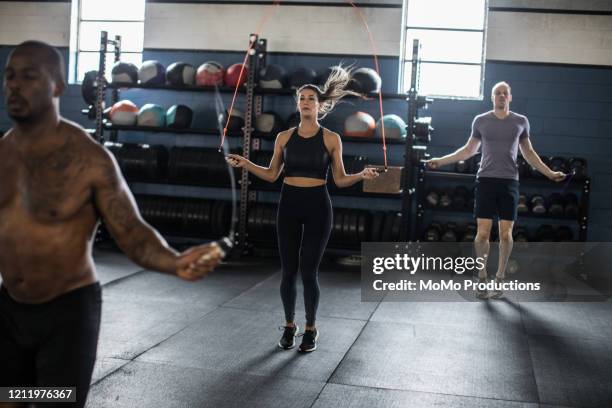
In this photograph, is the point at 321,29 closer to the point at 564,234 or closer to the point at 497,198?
the point at 497,198

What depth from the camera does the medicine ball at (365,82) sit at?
20.2ft

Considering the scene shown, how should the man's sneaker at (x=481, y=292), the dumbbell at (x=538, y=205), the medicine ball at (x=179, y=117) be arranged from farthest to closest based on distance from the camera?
1. the medicine ball at (x=179, y=117)
2. the dumbbell at (x=538, y=205)
3. the man's sneaker at (x=481, y=292)

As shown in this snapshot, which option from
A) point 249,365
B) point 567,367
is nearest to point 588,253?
point 567,367

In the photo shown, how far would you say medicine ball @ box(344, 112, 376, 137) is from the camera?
6180mm

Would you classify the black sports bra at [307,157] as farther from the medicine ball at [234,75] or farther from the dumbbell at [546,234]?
the dumbbell at [546,234]

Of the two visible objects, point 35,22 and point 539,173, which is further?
point 35,22

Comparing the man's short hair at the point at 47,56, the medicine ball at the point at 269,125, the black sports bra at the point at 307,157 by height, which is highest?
the medicine ball at the point at 269,125

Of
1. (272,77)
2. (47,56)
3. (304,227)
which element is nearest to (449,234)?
(272,77)

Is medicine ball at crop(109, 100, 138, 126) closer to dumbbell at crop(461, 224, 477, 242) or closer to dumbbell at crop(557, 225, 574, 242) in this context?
dumbbell at crop(461, 224, 477, 242)

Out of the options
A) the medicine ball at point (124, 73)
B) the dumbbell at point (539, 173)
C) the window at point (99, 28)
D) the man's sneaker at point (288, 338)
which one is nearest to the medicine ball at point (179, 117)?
the medicine ball at point (124, 73)

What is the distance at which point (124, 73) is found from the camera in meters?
6.64

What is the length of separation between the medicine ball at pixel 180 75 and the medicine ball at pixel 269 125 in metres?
0.85

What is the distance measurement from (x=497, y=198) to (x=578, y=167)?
67.3 inches

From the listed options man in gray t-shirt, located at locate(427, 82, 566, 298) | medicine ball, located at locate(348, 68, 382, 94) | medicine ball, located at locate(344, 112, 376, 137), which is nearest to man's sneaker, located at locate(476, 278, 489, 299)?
man in gray t-shirt, located at locate(427, 82, 566, 298)
